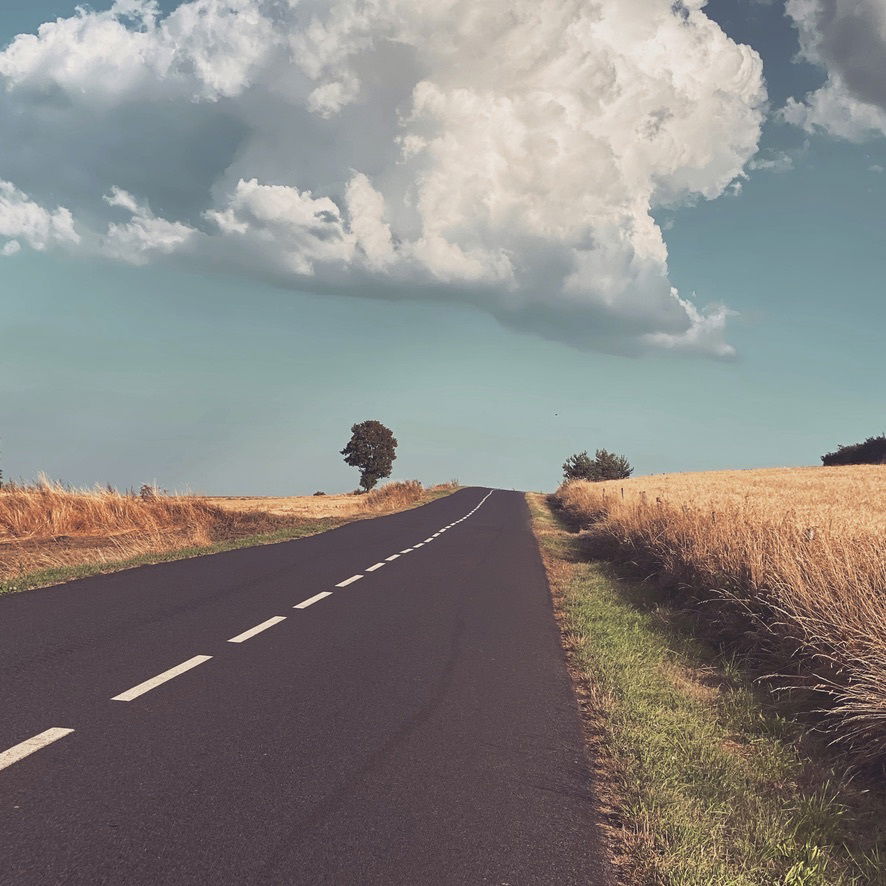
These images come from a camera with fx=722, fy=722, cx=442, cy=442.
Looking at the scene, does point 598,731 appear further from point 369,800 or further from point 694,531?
point 694,531

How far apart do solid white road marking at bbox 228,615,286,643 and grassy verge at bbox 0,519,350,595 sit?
14.0ft

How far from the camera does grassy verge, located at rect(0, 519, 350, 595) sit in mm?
10992

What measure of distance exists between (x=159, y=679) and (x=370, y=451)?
79385mm

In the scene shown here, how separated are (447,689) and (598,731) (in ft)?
4.60

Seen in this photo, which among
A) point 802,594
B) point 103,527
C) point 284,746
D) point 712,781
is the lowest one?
point 712,781

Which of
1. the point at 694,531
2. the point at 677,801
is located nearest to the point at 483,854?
the point at 677,801

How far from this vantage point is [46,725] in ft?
15.7

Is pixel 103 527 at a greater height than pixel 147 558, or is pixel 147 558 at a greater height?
pixel 103 527

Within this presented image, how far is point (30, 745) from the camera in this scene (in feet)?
14.5

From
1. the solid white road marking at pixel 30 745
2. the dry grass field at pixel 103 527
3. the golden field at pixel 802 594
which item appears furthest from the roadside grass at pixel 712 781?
the dry grass field at pixel 103 527

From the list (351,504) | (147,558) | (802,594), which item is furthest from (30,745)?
(351,504)

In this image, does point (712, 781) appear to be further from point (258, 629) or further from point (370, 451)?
point (370, 451)

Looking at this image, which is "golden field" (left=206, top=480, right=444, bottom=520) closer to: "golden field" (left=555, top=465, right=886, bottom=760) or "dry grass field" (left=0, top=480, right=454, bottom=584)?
"dry grass field" (left=0, top=480, right=454, bottom=584)

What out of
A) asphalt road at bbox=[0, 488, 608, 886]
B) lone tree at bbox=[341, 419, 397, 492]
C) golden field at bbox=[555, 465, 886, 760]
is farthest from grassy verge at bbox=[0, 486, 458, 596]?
lone tree at bbox=[341, 419, 397, 492]
